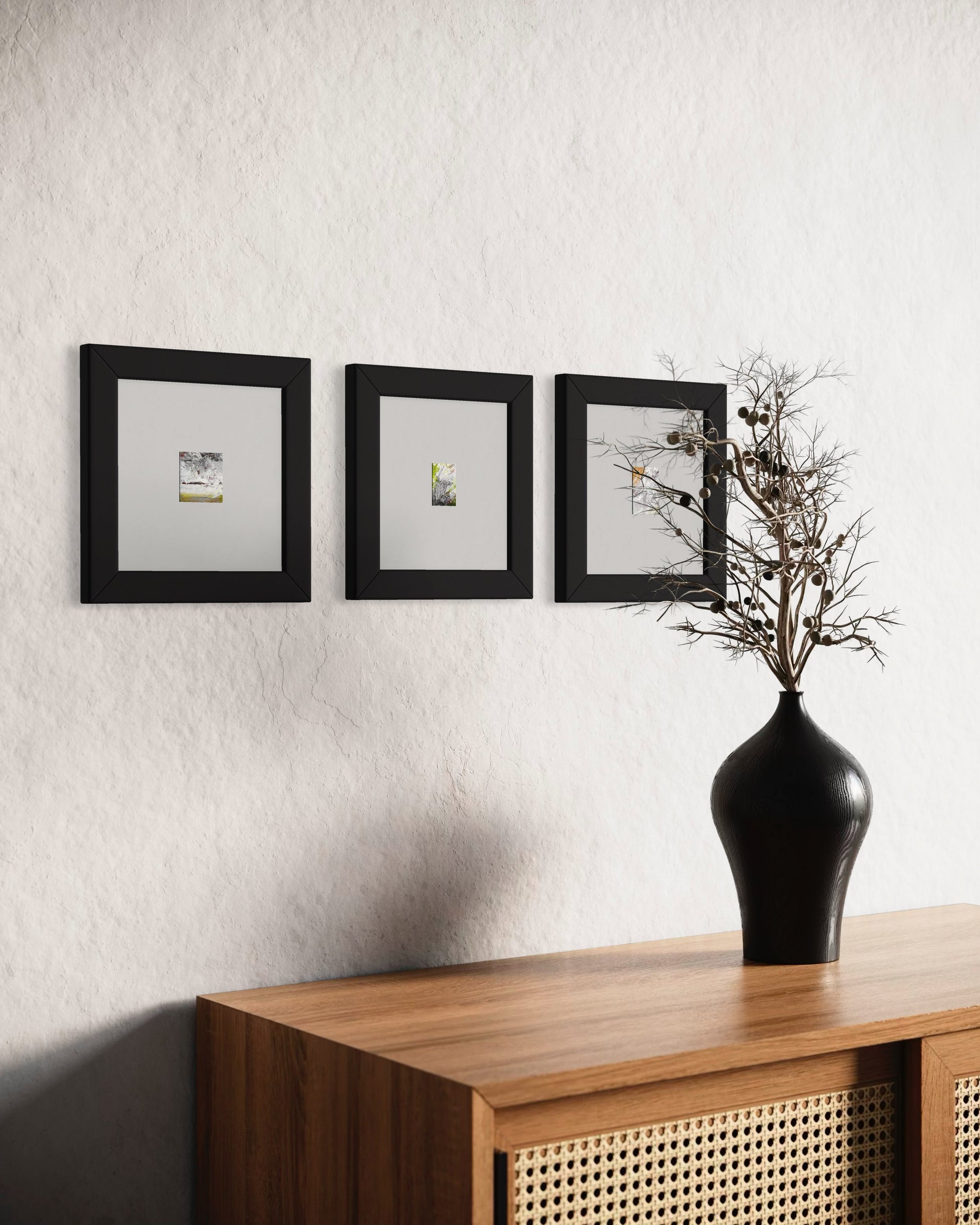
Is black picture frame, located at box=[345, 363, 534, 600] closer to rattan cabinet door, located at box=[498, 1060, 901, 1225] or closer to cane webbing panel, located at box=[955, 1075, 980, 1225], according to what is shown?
rattan cabinet door, located at box=[498, 1060, 901, 1225]

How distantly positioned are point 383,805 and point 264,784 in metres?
0.19

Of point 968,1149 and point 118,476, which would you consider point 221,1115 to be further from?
point 968,1149

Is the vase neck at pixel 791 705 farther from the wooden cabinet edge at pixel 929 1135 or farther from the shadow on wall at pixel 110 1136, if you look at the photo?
the shadow on wall at pixel 110 1136

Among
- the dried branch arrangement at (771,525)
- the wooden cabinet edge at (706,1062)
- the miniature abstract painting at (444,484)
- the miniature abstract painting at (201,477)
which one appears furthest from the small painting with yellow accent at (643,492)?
the wooden cabinet edge at (706,1062)

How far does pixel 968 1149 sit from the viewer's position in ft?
6.11

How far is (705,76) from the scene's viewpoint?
2.41 m

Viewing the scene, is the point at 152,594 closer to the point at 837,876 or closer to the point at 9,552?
the point at 9,552

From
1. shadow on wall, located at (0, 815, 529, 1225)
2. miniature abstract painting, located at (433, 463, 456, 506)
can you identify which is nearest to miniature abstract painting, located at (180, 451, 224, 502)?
miniature abstract painting, located at (433, 463, 456, 506)

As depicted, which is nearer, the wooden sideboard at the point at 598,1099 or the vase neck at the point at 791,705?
the wooden sideboard at the point at 598,1099

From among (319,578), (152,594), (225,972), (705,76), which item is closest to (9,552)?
(152,594)

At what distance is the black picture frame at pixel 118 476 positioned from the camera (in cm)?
188

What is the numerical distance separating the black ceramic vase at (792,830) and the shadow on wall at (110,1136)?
0.81 m

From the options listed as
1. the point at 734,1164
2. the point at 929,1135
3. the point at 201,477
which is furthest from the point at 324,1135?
the point at 201,477

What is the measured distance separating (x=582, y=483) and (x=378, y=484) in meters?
0.35
